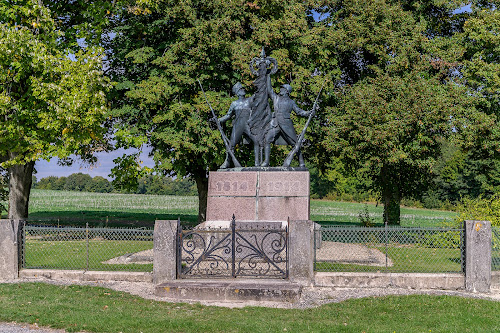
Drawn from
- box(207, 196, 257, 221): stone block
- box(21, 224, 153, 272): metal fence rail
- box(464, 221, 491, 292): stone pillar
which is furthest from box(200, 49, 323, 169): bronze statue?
box(464, 221, 491, 292): stone pillar

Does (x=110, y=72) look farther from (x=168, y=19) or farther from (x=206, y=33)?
(x=206, y=33)

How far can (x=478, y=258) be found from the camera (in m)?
11.7

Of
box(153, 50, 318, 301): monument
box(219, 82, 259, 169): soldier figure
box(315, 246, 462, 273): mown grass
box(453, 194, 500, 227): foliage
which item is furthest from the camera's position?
box(219, 82, 259, 169): soldier figure

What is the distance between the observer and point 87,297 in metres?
10.7

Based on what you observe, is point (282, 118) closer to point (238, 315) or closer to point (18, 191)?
point (238, 315)

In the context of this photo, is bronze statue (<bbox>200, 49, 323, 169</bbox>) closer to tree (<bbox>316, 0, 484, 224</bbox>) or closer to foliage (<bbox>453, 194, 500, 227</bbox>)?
foliage (<bbox>453, 194, 500, 227</bbox>)

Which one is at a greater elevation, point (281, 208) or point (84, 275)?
point (281, 208)

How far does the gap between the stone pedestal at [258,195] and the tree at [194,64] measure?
7420 millimetres

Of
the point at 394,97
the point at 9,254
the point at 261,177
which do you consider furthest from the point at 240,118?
the point at 394,97

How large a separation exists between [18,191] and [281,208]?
14.3 meters

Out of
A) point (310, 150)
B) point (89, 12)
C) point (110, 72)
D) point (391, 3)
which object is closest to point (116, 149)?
point (110, 72)

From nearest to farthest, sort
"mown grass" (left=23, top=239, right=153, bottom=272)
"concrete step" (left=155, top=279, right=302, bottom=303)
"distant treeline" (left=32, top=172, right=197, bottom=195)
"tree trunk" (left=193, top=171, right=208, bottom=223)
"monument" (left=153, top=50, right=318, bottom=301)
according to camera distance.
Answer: "concrete step" (left=155, top=279, right=302, bottom=303) → "monument" (left=153, top=50, right=318, bottom=301) → "mown grass" (left=23, top=239, right=153, bottom=272) → "tree trunk" (left=193, top=171, right=208, bottom=223) → "distant treeline" (left=32, top=172, right=197, bottom=195)

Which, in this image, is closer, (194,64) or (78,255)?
(78,255)

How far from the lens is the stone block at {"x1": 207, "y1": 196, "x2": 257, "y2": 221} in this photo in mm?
15289
